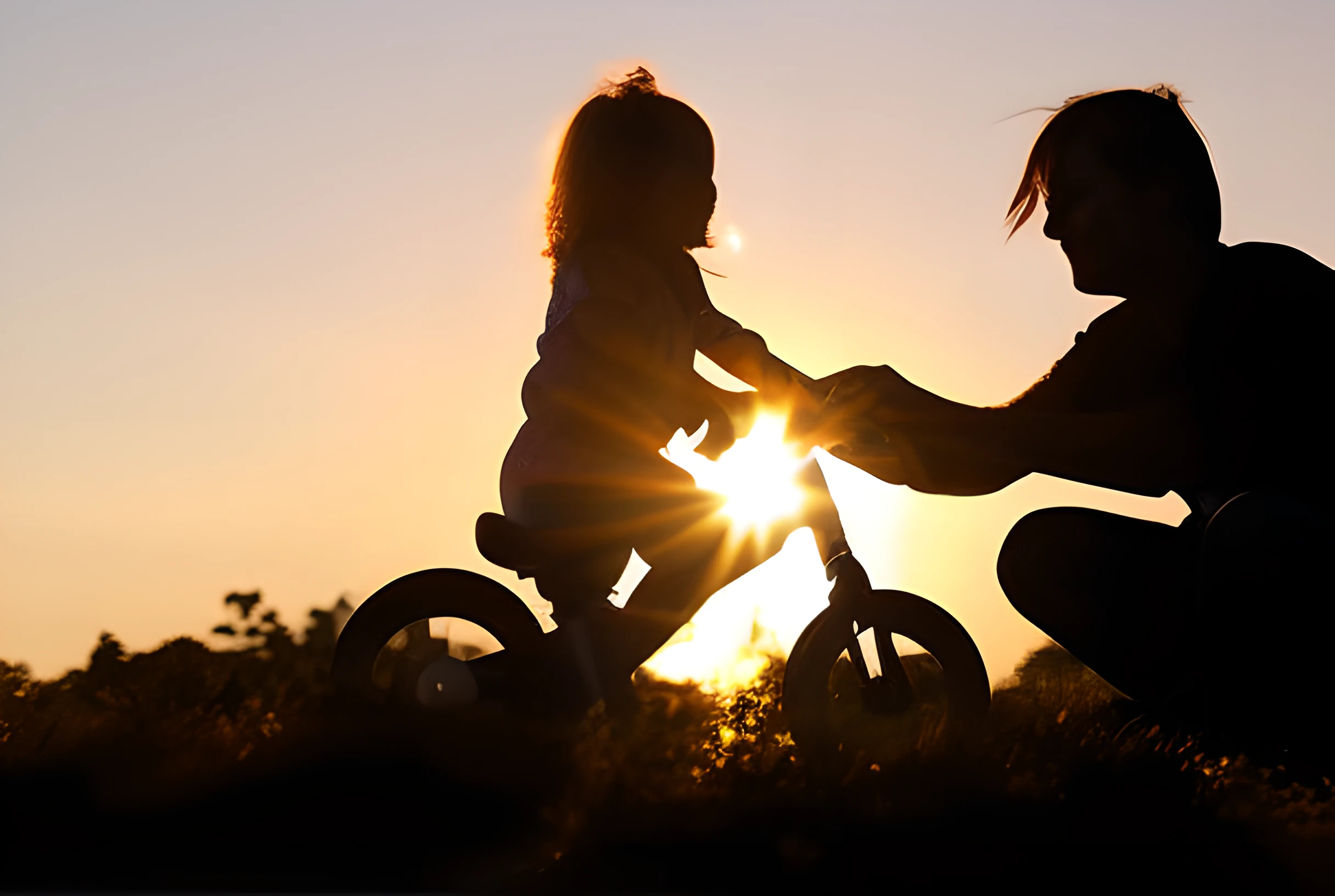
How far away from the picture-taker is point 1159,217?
12.1 ft

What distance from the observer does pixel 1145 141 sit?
370 cm

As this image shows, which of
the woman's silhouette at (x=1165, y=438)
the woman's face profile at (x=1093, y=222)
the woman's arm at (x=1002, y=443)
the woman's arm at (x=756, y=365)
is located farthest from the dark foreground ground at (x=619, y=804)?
the woman's face profile at (x=1093, y=222)

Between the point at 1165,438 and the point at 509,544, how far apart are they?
2.10 m

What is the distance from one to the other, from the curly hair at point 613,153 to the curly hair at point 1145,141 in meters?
1.24

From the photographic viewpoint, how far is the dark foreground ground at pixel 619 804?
2.75 meters

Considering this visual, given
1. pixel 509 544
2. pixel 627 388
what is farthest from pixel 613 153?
pixel 509 544

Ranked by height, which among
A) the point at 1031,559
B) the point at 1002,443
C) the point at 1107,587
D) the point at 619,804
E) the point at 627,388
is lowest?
the point at 619,804

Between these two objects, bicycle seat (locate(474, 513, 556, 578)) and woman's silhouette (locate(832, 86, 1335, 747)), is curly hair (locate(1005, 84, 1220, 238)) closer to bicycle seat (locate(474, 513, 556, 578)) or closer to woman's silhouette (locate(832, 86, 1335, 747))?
woman's silhouette (locate(832, 86, 1335, 747))

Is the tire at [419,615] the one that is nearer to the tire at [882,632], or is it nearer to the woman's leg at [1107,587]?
the tire at [882,632]

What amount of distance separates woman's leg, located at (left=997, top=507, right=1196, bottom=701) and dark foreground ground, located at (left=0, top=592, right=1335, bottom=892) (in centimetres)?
18

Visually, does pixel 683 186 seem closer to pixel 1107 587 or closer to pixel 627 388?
pixel 627 388

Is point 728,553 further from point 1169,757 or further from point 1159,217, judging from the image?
point 1159,217

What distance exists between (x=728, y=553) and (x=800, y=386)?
24.1 inches

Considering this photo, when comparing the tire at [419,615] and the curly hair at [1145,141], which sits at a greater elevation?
the curly hair at [1145,141]
